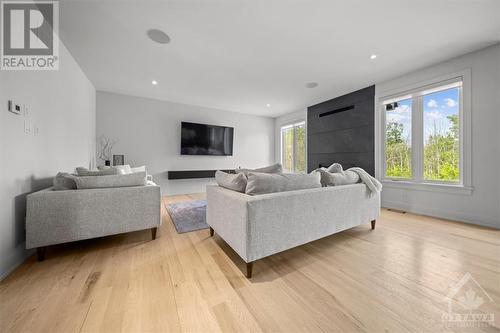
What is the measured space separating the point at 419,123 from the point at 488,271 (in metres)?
2.58

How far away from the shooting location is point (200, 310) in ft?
3.54

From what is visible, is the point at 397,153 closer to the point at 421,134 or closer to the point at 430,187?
the point at 421,134

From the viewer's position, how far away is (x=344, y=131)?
4312 mm

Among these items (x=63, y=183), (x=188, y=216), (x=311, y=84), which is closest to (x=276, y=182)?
(x=188, y=216)

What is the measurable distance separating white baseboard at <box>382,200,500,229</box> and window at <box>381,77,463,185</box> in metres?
0.47

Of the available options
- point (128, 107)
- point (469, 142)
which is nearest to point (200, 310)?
point (469, 142)

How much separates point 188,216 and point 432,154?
4237 millimetres

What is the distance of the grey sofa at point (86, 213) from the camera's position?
1.54 metres

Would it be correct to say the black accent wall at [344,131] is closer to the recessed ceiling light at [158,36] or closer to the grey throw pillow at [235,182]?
the grey throw pillow at [235,182]

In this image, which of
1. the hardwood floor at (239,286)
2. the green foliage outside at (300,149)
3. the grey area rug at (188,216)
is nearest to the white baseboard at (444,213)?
the hardwood floor at (239,286)

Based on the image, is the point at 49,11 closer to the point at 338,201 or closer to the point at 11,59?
the point at 11,59

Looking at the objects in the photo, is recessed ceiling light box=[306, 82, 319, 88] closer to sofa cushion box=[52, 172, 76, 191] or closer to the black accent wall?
the black accent wall

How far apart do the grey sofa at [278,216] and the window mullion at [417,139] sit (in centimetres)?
193

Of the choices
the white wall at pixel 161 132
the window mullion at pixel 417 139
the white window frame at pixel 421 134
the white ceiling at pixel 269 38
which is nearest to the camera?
the white ceiling at pixel 269 38
